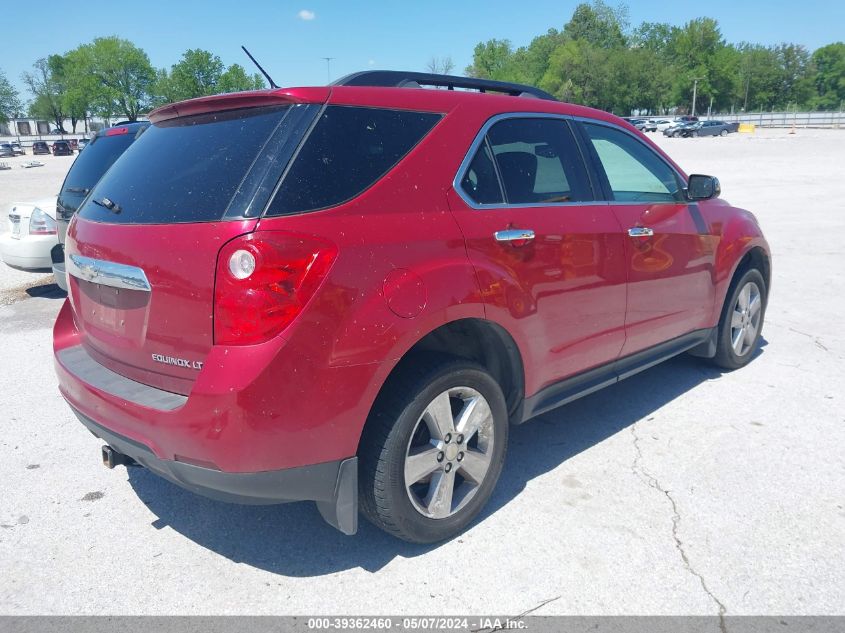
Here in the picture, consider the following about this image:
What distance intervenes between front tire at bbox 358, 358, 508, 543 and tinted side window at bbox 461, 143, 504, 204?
29.0 inches

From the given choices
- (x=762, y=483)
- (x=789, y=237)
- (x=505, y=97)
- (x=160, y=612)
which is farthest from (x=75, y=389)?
(x=789, y=237)

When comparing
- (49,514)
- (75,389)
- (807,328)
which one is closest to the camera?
(75,389)

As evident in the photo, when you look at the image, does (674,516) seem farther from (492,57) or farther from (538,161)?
(492,57)

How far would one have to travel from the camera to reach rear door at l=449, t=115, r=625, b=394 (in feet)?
9.57

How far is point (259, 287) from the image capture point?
2252mm

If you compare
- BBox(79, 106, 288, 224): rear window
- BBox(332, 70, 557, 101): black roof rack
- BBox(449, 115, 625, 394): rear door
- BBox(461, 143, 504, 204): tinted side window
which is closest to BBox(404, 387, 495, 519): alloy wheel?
BBox(449, 115, 625, 394): rear door

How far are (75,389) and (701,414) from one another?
358 centimetres

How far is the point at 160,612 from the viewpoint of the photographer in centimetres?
253

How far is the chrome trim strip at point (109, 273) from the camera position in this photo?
2.52 metres

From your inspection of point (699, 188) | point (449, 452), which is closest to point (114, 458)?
point (449, 452)

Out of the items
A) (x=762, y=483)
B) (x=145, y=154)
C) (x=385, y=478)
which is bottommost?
(x=762, y=483)

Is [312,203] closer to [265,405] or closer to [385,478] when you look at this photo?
[265,405]

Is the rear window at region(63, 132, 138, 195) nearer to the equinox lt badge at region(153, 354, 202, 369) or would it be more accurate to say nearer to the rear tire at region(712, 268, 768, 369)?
the equinox lt badge at region(153, 354, 202, 369)

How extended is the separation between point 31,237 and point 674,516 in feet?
22.9
